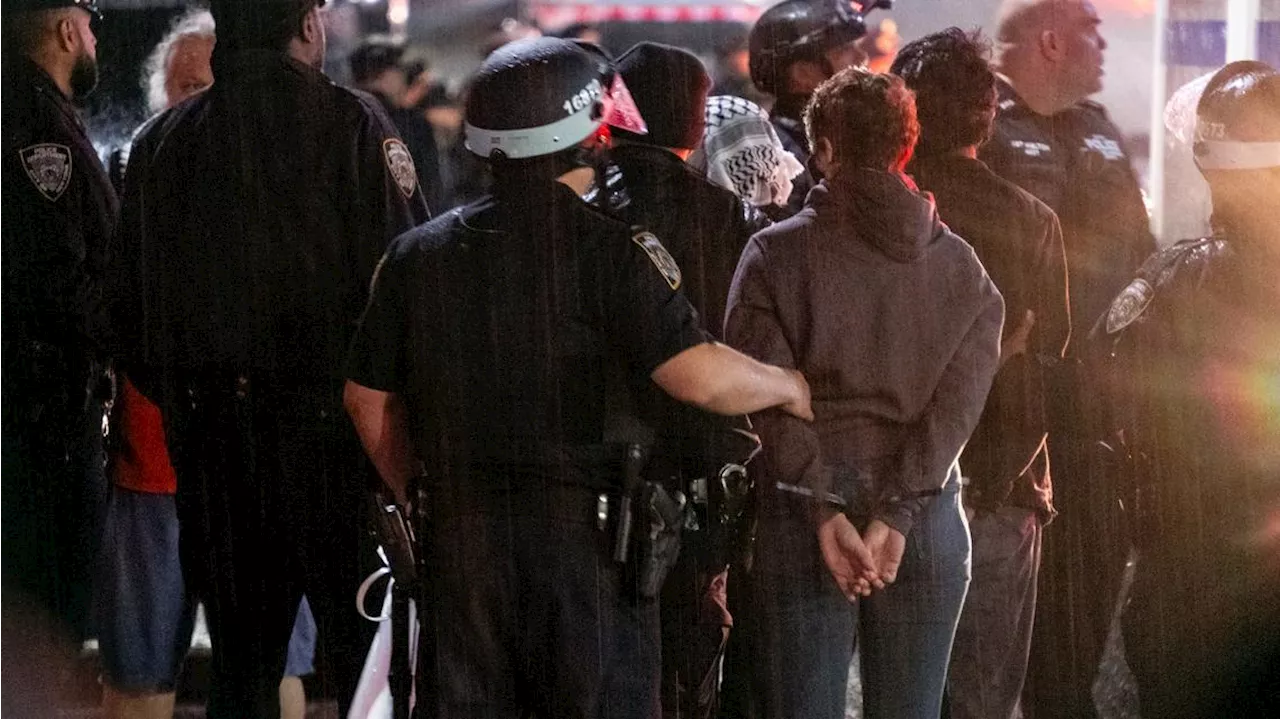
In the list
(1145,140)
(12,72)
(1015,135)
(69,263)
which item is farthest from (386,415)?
(1145,140)

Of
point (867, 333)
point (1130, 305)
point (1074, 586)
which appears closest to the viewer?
point (867, 333)

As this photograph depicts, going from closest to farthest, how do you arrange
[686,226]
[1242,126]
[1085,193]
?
[1242,126] < [686,226] < [1085,193]

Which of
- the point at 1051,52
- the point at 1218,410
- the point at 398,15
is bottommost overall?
the point at 1218,410

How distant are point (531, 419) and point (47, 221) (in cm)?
173

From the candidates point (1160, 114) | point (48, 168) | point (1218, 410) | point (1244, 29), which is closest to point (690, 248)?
point (1218, 410)

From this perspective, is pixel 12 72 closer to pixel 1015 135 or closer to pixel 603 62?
pixel 603 62

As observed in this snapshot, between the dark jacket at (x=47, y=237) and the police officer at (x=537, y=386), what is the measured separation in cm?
138

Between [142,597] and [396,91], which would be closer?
[142,597]

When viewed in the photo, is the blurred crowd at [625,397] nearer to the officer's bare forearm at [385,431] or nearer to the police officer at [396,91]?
the officer's bare forearm at [385,431]

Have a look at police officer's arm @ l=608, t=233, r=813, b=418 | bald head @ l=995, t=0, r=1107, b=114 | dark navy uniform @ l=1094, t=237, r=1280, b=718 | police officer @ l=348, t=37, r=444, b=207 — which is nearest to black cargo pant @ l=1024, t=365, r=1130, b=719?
dark navy uniform @ l=1094, t=237, r=1280, b=718

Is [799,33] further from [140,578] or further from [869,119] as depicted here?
[140,578]

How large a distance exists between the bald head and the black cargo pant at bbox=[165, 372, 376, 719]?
Result: 248cm

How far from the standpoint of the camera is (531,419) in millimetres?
3148

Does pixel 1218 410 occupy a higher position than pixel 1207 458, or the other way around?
pixel 1218 410
